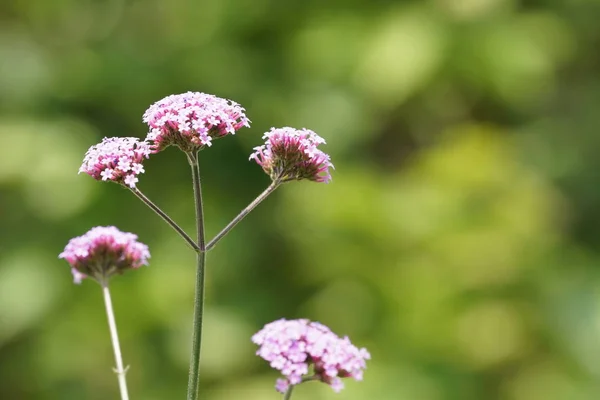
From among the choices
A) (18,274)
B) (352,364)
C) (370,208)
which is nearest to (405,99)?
(370,208)

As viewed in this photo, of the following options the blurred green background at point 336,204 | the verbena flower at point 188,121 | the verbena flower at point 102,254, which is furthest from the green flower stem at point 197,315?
the blurred green background at point 336,204

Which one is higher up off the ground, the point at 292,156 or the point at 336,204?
the point at 336,204

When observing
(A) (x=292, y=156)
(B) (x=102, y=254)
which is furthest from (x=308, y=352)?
(B) (x=102, y=254)

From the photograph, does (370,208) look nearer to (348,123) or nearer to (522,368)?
(348,123)

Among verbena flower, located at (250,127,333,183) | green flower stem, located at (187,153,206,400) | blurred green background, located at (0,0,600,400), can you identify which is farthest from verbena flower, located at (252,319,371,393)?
blurred green background, located at (0,0,600,400)

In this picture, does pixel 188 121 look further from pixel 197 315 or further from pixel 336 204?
pixel 336 204

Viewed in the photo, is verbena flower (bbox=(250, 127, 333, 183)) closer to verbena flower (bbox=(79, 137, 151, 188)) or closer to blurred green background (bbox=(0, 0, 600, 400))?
verbena flower (bbox=(79, 137, 151, 188))
